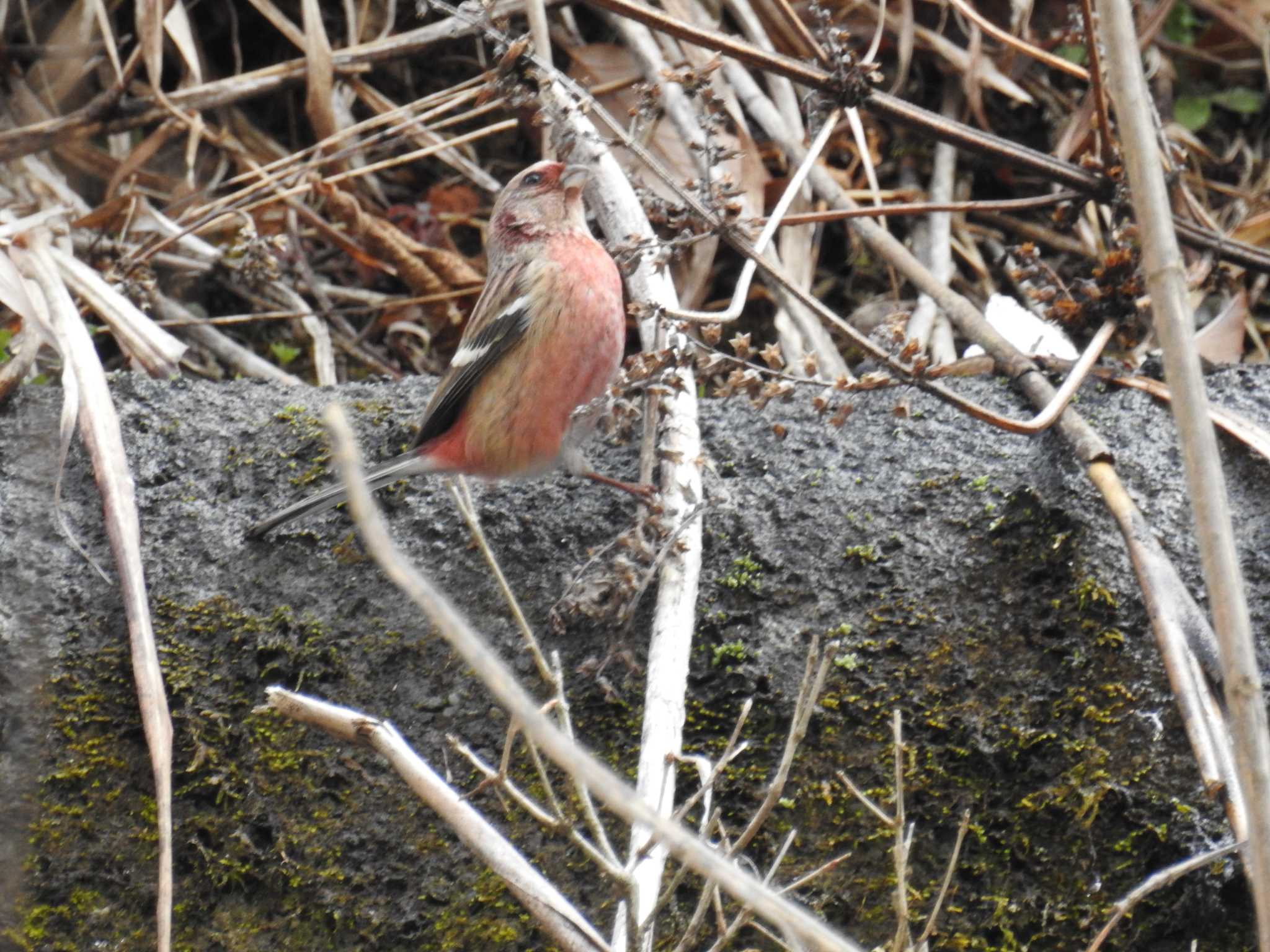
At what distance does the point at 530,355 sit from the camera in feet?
13.1

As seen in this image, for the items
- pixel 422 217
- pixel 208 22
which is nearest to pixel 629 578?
pixel 422 217

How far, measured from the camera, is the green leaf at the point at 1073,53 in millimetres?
5035

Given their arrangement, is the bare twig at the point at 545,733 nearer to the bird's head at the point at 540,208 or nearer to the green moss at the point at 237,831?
the green moss at the point at 237,831

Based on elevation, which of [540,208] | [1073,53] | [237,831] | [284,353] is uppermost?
[1073,53]

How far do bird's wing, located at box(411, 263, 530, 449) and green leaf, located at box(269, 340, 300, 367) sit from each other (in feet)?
2.52

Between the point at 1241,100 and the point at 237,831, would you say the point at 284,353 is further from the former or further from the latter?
the point at 1241,100

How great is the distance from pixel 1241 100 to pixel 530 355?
10.3ft

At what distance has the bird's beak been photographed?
4.12 meters

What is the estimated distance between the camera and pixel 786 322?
4277mm

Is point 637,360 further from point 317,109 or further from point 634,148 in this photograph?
point 317,109

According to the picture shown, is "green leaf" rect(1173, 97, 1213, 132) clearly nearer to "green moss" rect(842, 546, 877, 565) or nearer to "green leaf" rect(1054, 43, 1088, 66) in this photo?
"green leaf" rect(1054, 43, 1088, 66)

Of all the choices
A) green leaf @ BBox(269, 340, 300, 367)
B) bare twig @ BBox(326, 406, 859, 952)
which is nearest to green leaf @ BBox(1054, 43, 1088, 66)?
green leaf @ BBox(269, 340, 300, 367)

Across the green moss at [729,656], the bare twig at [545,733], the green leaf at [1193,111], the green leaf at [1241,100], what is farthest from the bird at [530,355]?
the green leaf at [1241,100]

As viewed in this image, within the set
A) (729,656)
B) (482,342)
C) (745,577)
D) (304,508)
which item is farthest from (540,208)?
(729,656)
